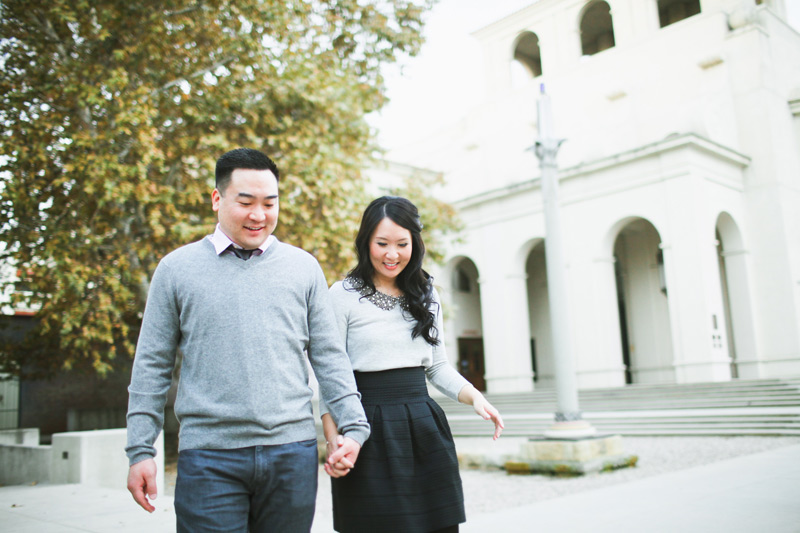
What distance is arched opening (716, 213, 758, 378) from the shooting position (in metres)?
21.2

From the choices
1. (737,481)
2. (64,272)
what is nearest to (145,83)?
(64,272)

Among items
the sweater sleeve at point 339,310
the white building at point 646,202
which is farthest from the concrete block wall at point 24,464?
the white building at point 646,202

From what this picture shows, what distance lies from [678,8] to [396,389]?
30103 mm

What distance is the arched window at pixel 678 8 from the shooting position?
2777cm

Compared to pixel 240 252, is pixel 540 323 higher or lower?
higher

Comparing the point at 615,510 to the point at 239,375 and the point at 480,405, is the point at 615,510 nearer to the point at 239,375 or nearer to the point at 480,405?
the point at 480,405

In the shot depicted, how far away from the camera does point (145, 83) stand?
10.8 m

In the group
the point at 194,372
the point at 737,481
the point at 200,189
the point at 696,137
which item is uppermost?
the point at 696,137

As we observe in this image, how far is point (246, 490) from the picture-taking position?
2299mm

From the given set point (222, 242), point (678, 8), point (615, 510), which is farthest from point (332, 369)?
point (678, 8)

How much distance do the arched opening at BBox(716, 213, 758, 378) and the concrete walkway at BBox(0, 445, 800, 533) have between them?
1497cm

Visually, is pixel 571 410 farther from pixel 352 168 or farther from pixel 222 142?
pixel 222 142

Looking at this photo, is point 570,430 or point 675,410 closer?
point 570,430

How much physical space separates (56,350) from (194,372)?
1296 centimetres
